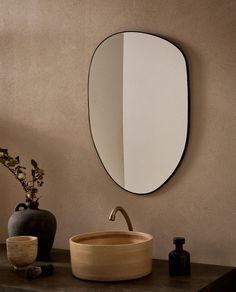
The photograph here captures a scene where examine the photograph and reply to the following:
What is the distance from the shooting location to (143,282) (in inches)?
78.4

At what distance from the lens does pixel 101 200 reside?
2.54m

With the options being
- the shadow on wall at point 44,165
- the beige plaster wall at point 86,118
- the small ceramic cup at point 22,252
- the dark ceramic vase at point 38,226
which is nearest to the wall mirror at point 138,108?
the beige plaster wall at point 86,118

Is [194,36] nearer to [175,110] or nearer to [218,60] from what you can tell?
[218,60]

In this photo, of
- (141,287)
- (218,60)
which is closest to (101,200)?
(141,287)

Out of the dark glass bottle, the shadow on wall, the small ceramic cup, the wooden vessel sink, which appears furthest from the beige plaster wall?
the small ceramic cup

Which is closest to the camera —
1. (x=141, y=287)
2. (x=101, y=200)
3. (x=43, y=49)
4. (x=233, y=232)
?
(x=141, y=287)

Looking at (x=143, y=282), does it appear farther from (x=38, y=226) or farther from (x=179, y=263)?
(x=38, y=226)

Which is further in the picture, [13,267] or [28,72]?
[28,72]

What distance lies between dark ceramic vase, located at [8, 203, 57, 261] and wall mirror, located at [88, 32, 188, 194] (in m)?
0.37

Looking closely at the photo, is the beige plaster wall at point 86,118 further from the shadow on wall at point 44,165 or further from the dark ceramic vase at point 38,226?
the dark ceramic vase at point 38,226

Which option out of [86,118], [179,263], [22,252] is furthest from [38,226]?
[179,263]

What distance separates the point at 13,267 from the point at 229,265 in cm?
92

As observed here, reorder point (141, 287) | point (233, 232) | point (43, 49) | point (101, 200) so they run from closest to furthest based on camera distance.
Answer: point (141, 287) < point (233, 232) < point (101, 200) < point (43, 49)

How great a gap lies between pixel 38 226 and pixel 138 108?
70cm
